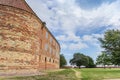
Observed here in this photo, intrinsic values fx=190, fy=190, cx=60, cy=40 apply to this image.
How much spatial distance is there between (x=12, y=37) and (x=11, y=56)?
226 centimetres

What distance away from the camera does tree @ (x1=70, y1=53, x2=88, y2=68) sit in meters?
104

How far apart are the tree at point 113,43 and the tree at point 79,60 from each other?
189 ft

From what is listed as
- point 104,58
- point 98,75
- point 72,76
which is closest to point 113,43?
point 104,58

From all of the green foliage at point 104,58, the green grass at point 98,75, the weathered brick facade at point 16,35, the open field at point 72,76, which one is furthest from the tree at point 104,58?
the weathered brick facade at point 16,35

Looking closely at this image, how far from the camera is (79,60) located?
343 ft

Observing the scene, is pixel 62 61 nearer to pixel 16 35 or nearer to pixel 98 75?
pixel 98 75

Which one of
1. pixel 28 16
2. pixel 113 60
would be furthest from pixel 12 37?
pixel 113 60

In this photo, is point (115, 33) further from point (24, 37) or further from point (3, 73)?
point (3, 73)

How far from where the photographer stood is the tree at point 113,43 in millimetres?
43906

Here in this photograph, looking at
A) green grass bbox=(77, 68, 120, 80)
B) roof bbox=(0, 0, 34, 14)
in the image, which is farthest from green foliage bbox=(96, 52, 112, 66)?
roof bbox=(0, 0, 34, 14)

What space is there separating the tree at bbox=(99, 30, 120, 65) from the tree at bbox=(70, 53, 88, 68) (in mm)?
57668

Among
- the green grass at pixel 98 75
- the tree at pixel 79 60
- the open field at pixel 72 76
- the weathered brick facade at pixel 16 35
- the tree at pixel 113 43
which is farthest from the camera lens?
the tree at pixel 79 60

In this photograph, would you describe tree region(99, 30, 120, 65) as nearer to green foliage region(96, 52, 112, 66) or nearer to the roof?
green foliage region(96, 52, 112, 66)

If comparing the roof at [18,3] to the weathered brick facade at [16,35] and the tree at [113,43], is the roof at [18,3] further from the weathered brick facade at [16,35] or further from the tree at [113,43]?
the tree at [113,43]
